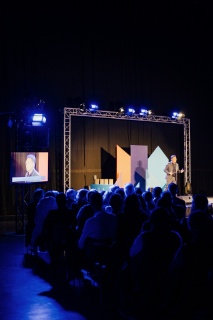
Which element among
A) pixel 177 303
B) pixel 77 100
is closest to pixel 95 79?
pixel 77 100

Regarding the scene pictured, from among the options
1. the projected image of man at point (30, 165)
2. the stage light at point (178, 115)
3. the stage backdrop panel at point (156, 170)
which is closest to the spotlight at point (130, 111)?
the stage light at point (178, 115)

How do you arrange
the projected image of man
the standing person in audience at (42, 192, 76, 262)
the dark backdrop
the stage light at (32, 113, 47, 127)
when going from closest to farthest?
the standing person in audience at (42, 192, 76, 262)
the projected image of man
the stage light at (32, 113, 47, 127)
the dark backdrop

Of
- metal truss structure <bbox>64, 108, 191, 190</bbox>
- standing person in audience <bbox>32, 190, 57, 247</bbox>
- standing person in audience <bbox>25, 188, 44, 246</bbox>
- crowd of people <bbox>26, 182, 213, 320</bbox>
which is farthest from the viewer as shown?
metal truss structure <bbox>64, 108, 191, 190</bbox>

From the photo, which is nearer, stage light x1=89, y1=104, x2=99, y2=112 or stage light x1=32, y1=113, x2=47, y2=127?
stage light x1=32, y1=113, x2=47, y2=127

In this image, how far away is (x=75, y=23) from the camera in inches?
511

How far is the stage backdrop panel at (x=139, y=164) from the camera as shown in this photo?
514 inches

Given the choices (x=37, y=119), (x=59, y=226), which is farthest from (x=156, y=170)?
(x=59, y=226)

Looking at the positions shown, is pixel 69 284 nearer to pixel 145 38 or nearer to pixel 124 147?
pixel 124 147

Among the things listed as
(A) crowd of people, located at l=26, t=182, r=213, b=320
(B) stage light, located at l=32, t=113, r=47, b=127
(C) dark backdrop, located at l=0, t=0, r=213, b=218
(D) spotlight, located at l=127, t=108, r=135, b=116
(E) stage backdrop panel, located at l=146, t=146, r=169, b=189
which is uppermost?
(C) dark backdrop, located at l=0, t=0, r=213, b=218

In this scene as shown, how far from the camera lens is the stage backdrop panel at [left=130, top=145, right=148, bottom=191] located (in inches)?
514

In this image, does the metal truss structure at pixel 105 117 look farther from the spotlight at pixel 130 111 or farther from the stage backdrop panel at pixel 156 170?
the stage backdrop panel at pixel 156 170

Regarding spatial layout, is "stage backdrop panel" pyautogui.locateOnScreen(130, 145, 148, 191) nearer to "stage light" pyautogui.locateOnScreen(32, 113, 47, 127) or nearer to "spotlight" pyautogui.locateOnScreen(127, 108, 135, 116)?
"spotlight" pyautogui.locateOnScreen(127, 108, 135, 116)

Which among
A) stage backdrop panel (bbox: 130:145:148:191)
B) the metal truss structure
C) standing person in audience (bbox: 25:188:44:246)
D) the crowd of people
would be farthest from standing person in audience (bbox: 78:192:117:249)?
stage backdrop panel (bbox: 130:145:148:191)

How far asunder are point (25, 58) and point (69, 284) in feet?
28.7
